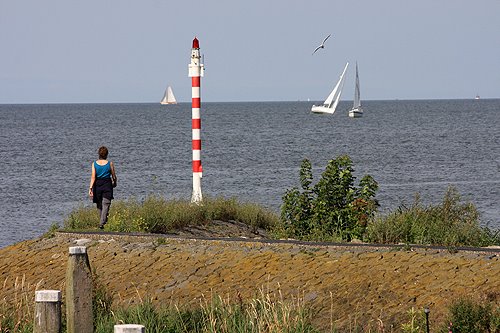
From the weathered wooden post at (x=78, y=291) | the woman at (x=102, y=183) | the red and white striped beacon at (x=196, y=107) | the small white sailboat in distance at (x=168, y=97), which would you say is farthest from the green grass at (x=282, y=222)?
the small white sailboat in distance at (x=168, y=97)

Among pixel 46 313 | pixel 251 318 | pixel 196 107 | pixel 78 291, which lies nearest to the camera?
pixel 46 313

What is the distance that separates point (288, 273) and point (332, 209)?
4142 millimetres

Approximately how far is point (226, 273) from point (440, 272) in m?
2.76

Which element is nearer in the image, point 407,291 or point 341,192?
point 407,291

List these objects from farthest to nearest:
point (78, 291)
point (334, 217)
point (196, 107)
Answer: point (196, 107) < point (334, 217) < point (78, 291)

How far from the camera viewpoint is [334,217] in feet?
56.5

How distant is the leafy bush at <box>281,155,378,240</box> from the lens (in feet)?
55.3

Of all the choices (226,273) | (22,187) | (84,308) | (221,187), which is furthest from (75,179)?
(84,308)

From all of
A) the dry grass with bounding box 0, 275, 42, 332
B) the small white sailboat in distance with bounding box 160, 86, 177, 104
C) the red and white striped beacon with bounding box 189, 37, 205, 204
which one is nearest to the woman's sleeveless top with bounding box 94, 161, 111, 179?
the red and white striped beacon with bounding box 189, 37, 205, 204

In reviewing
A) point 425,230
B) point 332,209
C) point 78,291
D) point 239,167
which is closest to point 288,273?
point 425,230

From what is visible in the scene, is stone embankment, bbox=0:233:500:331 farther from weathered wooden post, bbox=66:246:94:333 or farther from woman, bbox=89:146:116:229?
weathered wooden post, bbox=66:246:94:333

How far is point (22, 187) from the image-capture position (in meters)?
45.2

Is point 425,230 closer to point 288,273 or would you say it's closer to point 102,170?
point 288,273

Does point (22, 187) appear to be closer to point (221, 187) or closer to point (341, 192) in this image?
point (221, 187)
